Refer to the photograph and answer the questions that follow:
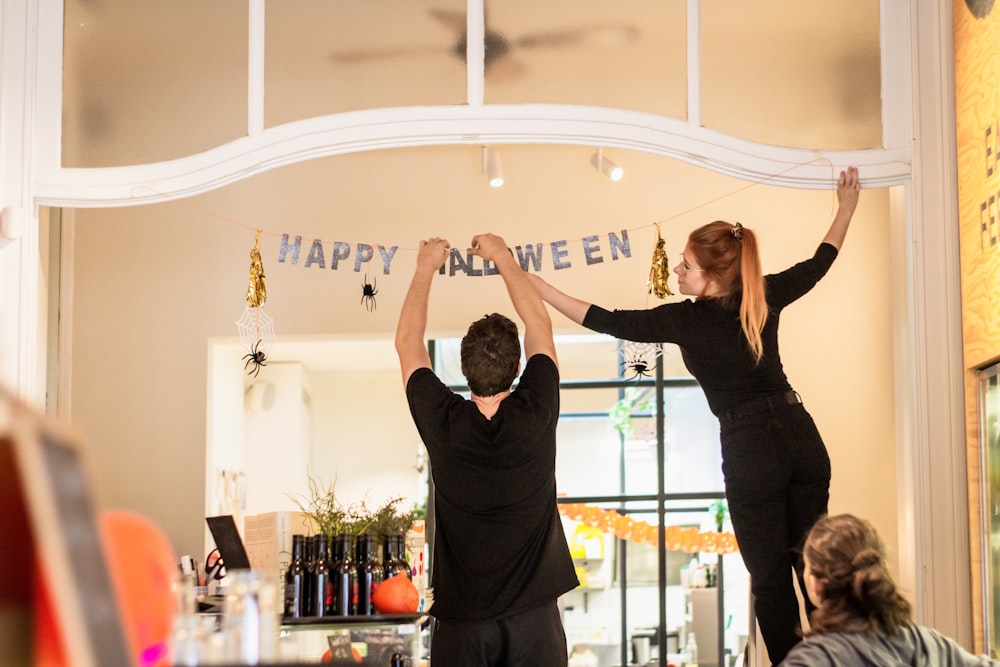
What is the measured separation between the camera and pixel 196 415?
7.46m

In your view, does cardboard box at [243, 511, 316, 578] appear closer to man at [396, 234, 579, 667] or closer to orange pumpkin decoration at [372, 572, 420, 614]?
orange pumpkin decoration at [372, 572, 420, 614]

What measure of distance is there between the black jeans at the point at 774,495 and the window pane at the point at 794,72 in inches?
34.7

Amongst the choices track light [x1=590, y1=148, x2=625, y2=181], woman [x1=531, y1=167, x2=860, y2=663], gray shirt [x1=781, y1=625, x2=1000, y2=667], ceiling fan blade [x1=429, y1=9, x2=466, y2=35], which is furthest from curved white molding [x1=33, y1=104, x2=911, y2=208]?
track light [x1=590, y1=148, x2=625, y2=181]

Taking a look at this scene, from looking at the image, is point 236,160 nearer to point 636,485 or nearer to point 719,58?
point 719,58

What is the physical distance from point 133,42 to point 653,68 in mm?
1739

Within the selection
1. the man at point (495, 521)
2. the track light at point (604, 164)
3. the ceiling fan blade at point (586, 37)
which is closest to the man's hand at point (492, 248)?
the man at point (495, 521)

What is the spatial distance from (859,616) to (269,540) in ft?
9.90

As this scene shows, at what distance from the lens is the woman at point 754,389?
3.44 metres

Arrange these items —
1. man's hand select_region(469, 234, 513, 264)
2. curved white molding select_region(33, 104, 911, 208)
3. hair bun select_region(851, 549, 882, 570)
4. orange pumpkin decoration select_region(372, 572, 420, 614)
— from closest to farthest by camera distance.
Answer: hair bun select_region(851, 549, 882, 570), man's hand select_region(469, 234, 513, 264), curved white molding select_region(33, 104, 911, 208), orange pumpkin decoration select_region(372, 572, 420, 614)

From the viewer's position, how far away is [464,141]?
3.87m

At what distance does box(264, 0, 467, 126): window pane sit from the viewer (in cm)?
389

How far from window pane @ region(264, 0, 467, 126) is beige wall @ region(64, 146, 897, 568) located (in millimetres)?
3517

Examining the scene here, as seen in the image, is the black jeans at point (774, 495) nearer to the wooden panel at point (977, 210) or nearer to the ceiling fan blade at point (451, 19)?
the wooden panel at point (977, 210)

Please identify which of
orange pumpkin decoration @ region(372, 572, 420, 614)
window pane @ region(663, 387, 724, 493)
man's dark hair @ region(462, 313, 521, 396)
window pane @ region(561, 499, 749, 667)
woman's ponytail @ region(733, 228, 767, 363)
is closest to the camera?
man's dark hair @ region(462, 313, 521, 396)
